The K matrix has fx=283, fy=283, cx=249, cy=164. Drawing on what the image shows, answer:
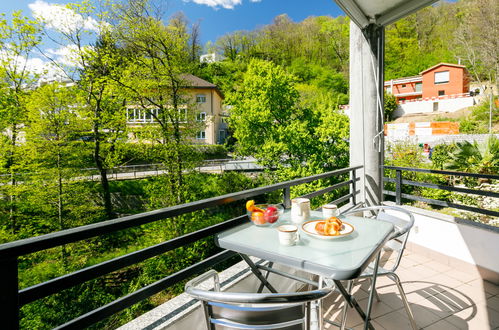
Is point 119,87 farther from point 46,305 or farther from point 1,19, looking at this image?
point 46,305

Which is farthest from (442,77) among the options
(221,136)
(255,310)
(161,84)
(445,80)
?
(255,310)

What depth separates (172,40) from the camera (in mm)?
13461

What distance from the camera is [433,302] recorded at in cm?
224

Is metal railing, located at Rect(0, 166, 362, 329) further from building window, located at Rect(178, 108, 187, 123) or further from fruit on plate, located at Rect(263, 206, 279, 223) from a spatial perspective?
building window, located at Rect(178, 108, 187, 123)

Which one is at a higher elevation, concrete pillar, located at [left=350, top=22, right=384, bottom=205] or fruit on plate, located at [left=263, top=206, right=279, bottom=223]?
concrete pillar, located at [left=350, top=22, right=384, bottom=205]

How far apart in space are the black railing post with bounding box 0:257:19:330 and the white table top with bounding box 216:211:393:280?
2.66 feet

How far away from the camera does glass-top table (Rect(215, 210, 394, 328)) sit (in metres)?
1.12

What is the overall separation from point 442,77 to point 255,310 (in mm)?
36740

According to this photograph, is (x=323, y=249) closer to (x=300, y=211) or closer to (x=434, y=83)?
(x=300, y=211)

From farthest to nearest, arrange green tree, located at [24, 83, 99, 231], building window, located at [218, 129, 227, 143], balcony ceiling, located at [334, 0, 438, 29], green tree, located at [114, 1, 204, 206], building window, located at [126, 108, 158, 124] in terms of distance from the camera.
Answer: building window, located at [218, 129, 227, 143], building window, located at [126, 108, 158, 124], green tree, located at [114, 1, 204, 206], green tree, located at [24, 83, 99, 231], balcony ceiling, located at [334, 0, 438, 29]

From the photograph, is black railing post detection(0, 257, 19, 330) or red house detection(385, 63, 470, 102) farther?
red house detection(385, 63, 470, 102)

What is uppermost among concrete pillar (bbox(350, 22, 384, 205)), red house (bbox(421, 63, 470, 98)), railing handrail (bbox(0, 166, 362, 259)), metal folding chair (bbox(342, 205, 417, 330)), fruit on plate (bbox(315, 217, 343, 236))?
red house (bbox(421, 63, 470, 98))

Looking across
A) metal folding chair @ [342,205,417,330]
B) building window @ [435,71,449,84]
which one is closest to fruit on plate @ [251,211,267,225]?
metal folding chair @ [342,205,417,330]

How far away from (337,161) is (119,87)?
1091 centimetres
